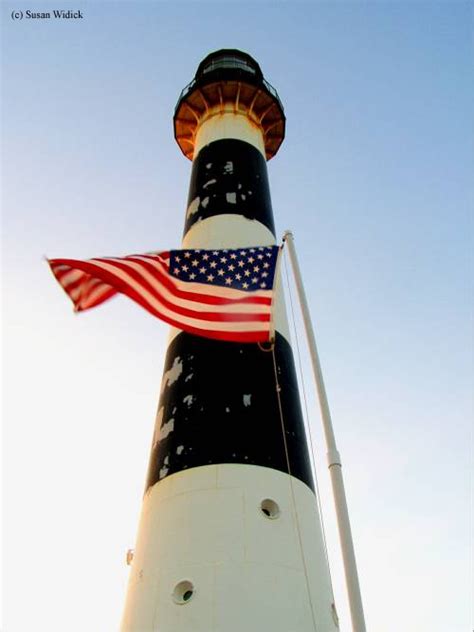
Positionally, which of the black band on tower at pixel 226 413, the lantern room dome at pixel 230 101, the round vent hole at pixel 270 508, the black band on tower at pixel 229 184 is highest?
the lantern room dome at pixel 230 101

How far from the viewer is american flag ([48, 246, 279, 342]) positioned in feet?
29.9

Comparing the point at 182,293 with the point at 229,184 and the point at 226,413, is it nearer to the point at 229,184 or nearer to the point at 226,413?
the point at 226,413

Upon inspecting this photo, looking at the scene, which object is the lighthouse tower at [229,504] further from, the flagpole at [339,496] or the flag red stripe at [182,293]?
the flagpole at [339,496]

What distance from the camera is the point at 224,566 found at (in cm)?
793

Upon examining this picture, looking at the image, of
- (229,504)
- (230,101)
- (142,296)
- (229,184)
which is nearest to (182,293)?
(142,296)

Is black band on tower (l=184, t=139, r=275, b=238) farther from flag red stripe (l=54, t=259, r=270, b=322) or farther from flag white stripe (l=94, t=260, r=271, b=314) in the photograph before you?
flag red stripe (l=54, t=259, r=270, b=322)

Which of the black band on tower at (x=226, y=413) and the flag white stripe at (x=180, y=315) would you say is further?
the black band on tower at (x=226, y=413)

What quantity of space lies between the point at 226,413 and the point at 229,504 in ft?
5.54

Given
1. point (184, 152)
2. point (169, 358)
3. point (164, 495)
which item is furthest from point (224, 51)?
point (164, 495)

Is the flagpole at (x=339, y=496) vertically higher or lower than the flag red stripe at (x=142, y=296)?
lower

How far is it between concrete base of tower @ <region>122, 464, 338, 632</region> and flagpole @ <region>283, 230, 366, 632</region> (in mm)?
2194

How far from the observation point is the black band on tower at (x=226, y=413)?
9.44 metres

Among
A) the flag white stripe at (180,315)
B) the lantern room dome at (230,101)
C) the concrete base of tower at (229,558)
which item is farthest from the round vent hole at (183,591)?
the lantern room dome at (230,101)

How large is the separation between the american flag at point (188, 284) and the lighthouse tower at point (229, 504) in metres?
1.63
